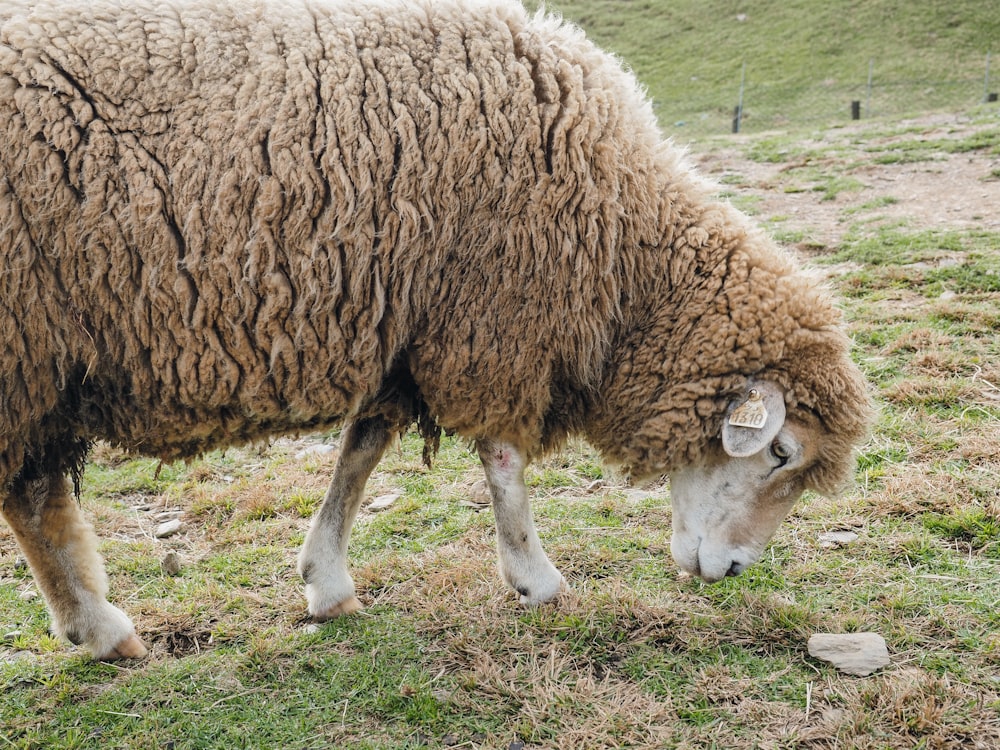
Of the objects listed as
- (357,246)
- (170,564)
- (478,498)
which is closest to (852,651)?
(478,498)

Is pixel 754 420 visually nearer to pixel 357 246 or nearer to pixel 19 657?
pixel 357 246

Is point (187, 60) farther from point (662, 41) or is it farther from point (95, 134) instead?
point (662, 41)

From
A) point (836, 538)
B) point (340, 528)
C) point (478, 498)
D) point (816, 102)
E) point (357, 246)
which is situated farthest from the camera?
point (816, 102)

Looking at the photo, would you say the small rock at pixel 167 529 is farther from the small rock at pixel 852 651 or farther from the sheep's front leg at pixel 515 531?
the small rock at pixel 852 651

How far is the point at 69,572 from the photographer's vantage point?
333 centimetres

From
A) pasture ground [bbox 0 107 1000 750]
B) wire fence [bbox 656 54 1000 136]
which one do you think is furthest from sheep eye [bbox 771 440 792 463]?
wire fence [bbox 656 54 1000 136]

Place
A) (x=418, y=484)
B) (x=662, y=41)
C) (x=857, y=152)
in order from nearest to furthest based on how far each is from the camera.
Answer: (x=418, y=484)
(x=857, y=152)
(x=662, y=41)

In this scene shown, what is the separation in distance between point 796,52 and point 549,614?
97.8ft

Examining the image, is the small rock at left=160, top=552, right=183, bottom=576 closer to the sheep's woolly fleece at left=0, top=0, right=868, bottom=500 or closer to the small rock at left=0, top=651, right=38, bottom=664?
the small rock at left=0, top=651, right=38, bottom=664

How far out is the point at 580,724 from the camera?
2.78m

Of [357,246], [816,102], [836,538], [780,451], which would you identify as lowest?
[836,538]

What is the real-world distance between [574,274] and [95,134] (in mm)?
1621

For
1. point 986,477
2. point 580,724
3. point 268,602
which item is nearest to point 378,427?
point 268,602

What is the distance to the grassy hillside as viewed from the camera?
2328 centimetres
